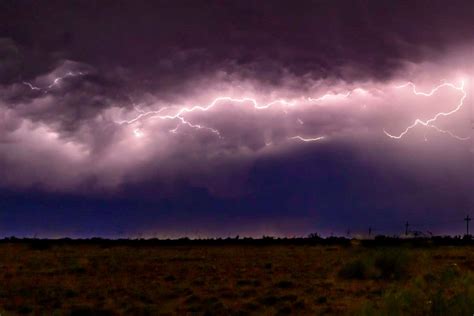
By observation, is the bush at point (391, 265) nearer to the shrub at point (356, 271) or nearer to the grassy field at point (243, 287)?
the grassy field at point (243, 287)

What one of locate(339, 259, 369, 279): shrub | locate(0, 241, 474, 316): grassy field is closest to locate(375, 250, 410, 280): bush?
locate(0, 241, 474, 316): grassy field

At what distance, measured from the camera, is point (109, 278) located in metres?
26.5

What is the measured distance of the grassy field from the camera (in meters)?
17.0

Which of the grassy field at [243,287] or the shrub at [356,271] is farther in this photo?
the shrub at [356,271]

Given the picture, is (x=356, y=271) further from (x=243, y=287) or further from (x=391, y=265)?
(x=243, y=287)

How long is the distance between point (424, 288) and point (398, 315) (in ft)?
19.9

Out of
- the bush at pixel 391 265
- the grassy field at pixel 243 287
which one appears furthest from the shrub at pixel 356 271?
the bush at pixel 391 265

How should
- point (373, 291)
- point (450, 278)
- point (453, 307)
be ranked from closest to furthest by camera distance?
1. point (453, 307)
2. point (450, 278)
3. point (373, 291)

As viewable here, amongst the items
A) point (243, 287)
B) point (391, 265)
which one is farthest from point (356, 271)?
point (243, 287)

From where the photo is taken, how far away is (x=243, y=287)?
22812 mm

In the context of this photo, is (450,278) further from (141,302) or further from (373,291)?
(141,302)

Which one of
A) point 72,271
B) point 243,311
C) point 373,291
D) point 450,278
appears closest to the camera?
point 243,311

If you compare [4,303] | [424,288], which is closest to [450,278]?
[424,288]

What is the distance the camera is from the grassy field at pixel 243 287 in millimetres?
16984
